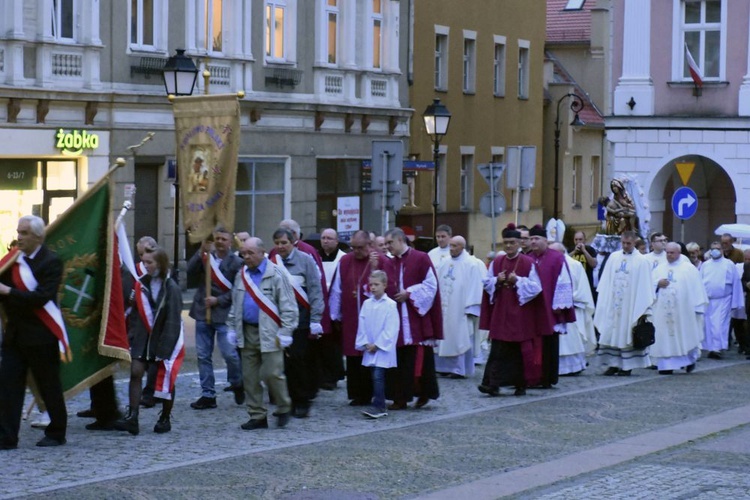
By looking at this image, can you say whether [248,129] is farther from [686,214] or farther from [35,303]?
[35,303]

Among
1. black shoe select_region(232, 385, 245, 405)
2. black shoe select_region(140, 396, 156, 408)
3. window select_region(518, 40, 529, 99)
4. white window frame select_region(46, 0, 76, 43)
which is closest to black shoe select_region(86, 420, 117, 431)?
black shoe select_region(140, 396, 156, 408)

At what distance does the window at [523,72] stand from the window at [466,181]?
4.26 metres

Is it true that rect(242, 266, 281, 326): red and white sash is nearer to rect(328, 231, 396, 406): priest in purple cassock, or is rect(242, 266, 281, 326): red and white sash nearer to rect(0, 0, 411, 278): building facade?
rect(328, 231, 396, 406): priest in purple cassock

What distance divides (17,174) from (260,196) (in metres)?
7.41

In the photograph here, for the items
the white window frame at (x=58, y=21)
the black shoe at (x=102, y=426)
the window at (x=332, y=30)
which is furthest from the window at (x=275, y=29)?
the black shoe at (x=102, y=426)

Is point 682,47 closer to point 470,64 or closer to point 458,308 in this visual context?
point 470,64

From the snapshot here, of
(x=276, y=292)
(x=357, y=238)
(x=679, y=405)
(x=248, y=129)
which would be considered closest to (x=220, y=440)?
(x=276, y=292)

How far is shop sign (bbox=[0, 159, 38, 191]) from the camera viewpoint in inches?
1128

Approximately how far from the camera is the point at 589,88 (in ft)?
187

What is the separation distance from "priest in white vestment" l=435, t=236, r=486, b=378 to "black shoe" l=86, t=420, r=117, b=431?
6122mm

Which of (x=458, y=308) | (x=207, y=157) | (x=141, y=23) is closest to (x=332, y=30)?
(x=141, y=23)

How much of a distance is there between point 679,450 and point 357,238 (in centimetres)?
429

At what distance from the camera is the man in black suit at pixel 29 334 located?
12.6 metres

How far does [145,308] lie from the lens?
46.5 ft
